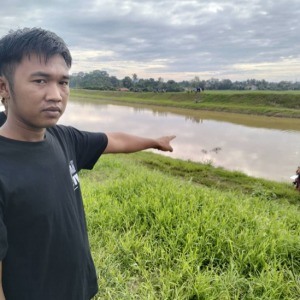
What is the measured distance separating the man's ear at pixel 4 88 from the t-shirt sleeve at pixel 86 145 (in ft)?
1.28

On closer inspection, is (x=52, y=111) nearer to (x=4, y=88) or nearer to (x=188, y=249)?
(x=4, y=88)

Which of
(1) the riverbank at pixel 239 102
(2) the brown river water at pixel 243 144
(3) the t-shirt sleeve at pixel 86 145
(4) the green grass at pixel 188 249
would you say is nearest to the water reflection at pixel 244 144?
(2) the brown river water at pixel 243 144

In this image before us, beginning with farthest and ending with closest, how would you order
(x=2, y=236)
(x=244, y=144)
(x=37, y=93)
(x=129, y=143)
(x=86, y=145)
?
(x=244, y=144) → (x=129, y=143) → (x=86, y=145) → (x=37, y=93) → (x=2, y=236)

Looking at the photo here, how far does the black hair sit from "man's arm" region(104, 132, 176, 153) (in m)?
0.63

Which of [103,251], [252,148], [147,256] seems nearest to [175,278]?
[147,256]

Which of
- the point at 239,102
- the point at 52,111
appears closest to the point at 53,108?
the point at 52,111

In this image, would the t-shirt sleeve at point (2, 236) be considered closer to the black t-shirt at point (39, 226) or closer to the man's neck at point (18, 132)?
the black t-shirt at point (39, 226)

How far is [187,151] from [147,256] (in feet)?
26.3

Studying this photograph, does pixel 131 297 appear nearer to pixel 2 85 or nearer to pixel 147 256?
pixel 147 256

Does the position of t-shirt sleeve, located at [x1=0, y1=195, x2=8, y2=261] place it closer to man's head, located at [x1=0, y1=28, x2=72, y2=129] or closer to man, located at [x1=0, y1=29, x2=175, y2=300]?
man, located at [x1=0, y1=29, x2=175, y2=300]

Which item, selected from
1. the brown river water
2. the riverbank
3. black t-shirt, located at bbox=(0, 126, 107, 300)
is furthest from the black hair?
the riverbank

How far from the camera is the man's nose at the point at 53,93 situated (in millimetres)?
825

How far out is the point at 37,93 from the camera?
0.81 m

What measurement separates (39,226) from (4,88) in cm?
47
